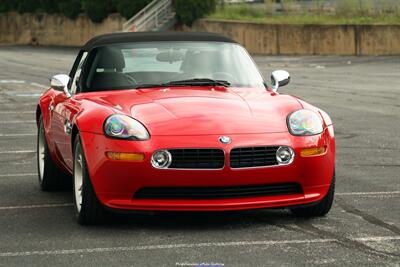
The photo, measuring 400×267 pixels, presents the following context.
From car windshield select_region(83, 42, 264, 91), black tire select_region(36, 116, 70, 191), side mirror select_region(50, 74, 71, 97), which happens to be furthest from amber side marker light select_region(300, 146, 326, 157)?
black tire select_region(36, 116, 70, 191)

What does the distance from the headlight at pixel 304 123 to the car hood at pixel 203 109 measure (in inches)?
2.5

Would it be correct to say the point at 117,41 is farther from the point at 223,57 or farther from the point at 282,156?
the point at 282,156

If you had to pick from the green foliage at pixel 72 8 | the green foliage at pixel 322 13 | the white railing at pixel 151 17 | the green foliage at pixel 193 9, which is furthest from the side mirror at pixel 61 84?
the green foliage at pixel 72 8

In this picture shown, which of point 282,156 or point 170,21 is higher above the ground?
point 282,156

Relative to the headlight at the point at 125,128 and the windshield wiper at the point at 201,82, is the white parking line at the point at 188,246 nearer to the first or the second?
the headlight at the point at 125,128

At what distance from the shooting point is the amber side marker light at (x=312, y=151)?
743 cm

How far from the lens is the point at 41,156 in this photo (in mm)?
10008

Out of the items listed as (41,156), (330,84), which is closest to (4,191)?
(41,156)

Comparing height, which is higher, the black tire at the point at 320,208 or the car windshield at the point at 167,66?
the car windshield at the point at 167,66

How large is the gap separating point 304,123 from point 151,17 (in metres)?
45.1

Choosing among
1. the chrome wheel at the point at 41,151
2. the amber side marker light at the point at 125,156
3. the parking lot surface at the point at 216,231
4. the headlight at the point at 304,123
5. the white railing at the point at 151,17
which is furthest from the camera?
the white railing at the point at 151,17

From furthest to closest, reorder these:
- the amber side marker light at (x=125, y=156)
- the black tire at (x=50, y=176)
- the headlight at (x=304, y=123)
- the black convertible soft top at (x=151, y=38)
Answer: the black tire at (x=50, y=176) → the black convertible soft top at (x=151, y=38) → the headlight at (x=304, y=123) → the amber side marker light at (x=125, y=156)

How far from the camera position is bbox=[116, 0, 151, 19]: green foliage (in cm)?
5425

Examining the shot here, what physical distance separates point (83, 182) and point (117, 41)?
1.91 m
